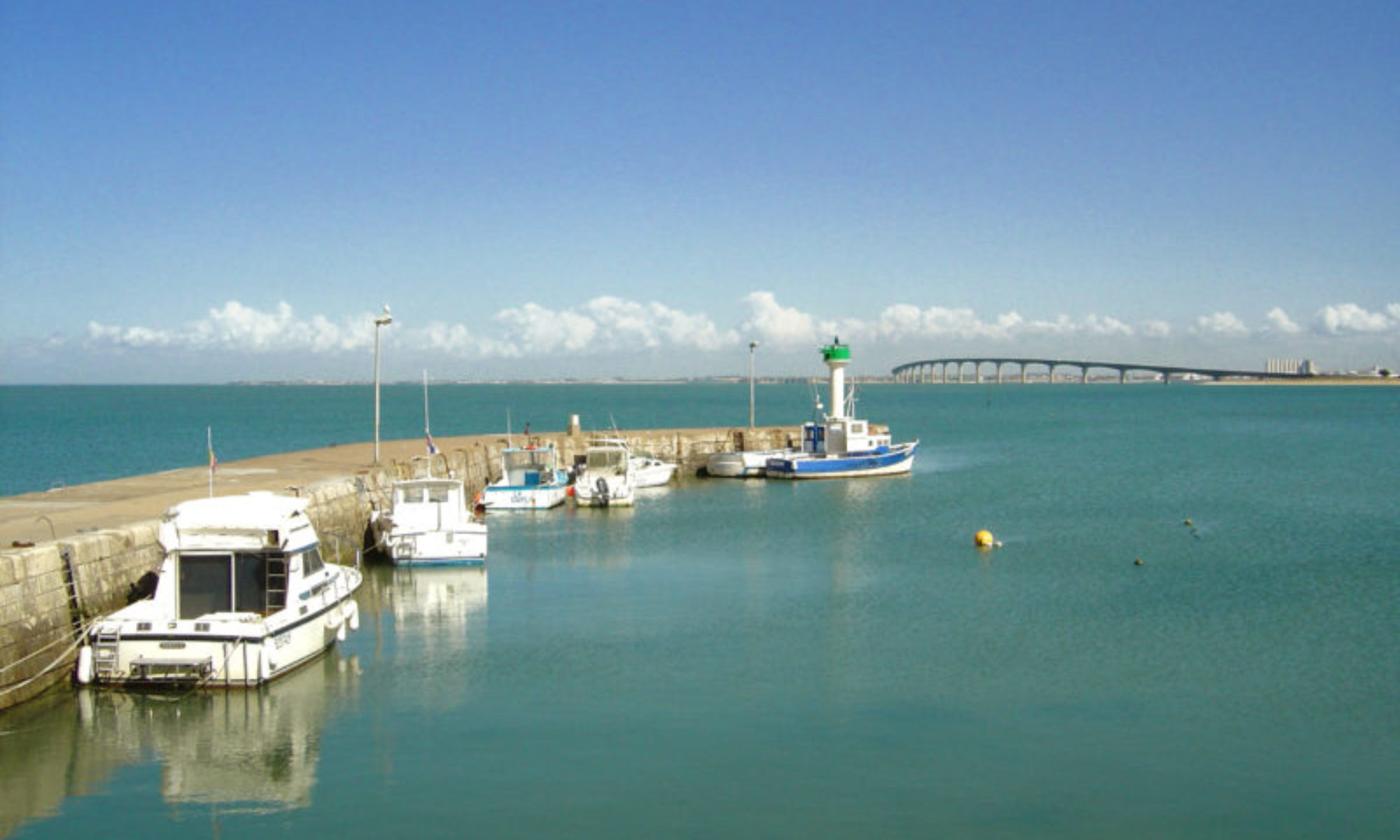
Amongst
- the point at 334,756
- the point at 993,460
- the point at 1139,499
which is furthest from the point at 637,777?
the point at 993,460

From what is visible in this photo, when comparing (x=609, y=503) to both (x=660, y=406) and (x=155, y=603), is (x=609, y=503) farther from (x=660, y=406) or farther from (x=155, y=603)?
(x=660, y=406)

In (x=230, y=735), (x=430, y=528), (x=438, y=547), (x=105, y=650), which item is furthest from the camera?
(x=430, y=528)

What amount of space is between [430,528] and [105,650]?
13387 millimetres

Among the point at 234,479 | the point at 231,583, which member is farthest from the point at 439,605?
the point at 234,479

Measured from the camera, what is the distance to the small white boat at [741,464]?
2233 inches

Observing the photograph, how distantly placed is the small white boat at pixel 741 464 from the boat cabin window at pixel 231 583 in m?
38.1

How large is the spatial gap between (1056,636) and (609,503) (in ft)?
77.8

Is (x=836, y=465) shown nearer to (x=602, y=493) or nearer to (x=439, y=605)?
(x=602, y=493)

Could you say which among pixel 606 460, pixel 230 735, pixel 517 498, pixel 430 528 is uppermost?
pixel 606 460

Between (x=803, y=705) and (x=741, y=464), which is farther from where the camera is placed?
(x=741, y=464)

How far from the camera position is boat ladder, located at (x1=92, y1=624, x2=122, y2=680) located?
18.2 m

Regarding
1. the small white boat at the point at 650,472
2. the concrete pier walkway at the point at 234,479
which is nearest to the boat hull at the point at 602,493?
the concrete pier walkway at the point at 234,479

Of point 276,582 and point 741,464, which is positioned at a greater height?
point 276,582

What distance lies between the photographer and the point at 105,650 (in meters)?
18.2
